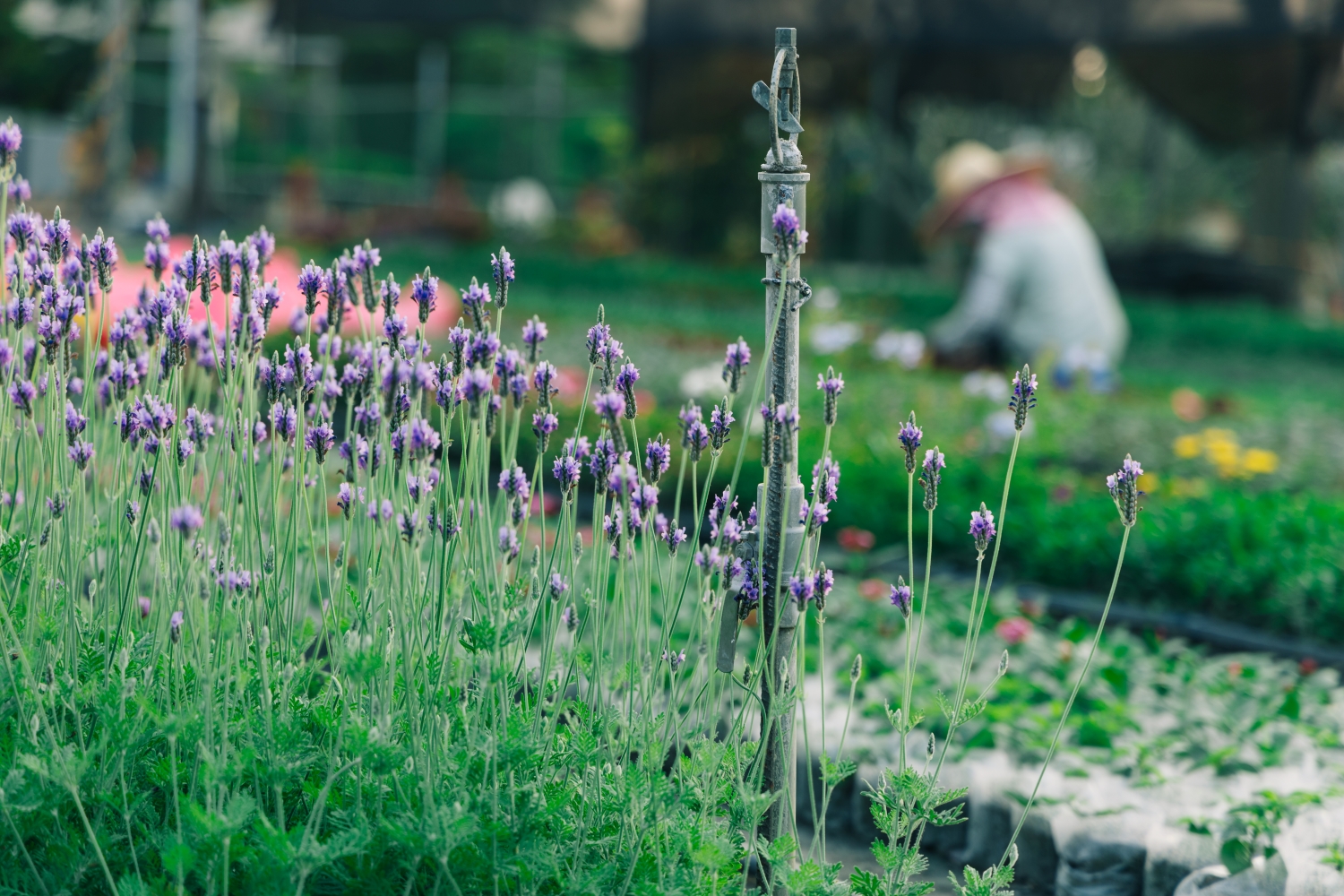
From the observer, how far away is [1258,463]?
494cm

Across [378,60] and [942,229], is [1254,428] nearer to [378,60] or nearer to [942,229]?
[942,229]

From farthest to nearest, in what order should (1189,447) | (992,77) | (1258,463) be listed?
1. (992,77)
2. (1189,447)
3. (1258,463)

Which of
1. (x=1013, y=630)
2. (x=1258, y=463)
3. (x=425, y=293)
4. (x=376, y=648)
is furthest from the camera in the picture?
(x=1258, y=463)

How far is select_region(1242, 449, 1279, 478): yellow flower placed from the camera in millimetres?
4915

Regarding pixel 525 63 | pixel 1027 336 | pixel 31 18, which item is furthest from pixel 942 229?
pixel 525 63

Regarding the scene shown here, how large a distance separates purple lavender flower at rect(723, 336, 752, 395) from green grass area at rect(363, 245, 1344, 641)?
→ 226cm

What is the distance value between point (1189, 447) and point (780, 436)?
3.88 m

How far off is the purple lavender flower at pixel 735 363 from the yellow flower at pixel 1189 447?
12.4 feet

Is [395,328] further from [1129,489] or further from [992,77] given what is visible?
[992,77]

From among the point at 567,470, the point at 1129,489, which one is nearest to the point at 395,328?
the point at 567,470

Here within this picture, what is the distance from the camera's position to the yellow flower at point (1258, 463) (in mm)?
4915

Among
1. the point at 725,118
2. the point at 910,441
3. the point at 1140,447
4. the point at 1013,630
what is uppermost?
the point at 725,118

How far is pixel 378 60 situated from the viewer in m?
24.0

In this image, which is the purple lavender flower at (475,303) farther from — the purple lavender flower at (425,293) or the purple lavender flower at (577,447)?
the purple lavender flower at (577,447)
